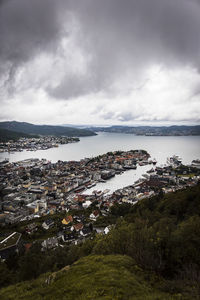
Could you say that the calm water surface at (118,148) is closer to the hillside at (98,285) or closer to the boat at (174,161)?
the boat at (174,161)

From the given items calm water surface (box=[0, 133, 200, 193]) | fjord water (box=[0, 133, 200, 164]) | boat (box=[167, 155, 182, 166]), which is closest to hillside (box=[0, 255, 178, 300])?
calm water surface (box=[0, 133, 200, 193])

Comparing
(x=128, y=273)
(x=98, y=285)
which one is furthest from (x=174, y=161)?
(x=98, y=285)

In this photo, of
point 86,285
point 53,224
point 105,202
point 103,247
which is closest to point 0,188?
point 53,224

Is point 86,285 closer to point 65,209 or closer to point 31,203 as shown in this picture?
point 65,209

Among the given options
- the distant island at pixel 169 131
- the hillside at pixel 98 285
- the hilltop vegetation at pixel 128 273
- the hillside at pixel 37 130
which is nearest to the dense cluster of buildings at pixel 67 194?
the hilltop vegetation at pixel 128 273

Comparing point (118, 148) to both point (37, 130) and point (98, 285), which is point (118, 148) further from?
point (37, 130)
